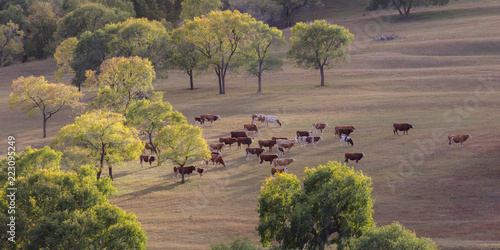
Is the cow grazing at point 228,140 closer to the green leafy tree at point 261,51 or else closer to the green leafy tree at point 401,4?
→ the green leafy tree at point 261,51

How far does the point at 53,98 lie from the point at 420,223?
4831 centimetres

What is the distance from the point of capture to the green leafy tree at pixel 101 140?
44.0 metres

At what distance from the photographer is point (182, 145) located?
144ft

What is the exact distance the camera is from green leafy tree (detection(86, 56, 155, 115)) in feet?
206

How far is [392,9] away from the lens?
4906 inches

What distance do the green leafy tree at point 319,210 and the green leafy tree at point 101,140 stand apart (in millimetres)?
19170

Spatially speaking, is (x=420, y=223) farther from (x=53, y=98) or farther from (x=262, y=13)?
(x=262, y=13)

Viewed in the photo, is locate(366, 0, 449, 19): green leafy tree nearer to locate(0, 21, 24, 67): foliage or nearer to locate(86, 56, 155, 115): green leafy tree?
locate(86, 56, 155, 115): green leafy tree

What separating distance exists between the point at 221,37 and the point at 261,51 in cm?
616

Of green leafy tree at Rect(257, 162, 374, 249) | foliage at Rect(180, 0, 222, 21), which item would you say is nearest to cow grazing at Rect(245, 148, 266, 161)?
green leafy tree at Rect(257, 162, 374, 249)

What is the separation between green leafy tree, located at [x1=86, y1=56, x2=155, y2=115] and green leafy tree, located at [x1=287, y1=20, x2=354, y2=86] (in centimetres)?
2274

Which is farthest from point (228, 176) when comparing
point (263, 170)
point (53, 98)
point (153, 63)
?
point (153, 63)

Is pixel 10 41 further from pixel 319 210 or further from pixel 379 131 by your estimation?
pixel 319 210

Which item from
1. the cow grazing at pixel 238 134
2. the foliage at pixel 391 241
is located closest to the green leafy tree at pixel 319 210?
the foliage at pixel 391 241
